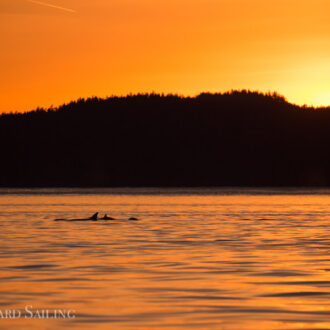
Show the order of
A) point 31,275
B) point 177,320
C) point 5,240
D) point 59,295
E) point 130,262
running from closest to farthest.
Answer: point 177,320, point 59,295, point 31,275, point 130,262, point 5,240

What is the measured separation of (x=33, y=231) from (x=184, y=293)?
22.8 metres

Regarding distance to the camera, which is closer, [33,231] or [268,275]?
[268,275]

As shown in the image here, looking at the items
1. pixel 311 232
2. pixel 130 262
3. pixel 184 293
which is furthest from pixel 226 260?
pixel 311 232

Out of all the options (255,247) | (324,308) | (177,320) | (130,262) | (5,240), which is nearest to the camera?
(177,320)

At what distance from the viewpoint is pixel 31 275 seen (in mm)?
22281

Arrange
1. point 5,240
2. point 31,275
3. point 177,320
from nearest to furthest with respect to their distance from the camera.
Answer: point 177,320 → point 31,275 → point 5,240

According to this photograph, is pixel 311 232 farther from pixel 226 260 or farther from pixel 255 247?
pixel 226 260

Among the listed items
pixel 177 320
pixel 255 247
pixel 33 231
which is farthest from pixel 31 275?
pixel 33 231

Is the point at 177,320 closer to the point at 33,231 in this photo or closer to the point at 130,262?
the point at 130,262

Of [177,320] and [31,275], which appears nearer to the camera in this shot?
[177,320]

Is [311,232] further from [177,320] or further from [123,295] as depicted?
[177,320]

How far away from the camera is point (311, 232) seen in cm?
4025

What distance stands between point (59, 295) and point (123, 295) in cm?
129

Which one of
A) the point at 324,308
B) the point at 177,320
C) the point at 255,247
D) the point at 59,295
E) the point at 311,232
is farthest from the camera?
the point at 311,232
